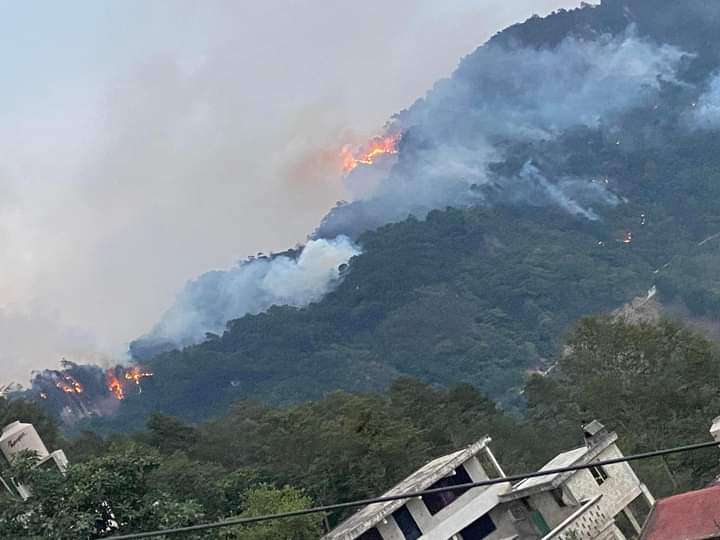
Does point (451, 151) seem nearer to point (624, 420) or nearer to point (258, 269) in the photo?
point (258, 269)

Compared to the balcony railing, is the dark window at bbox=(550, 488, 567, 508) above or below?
above

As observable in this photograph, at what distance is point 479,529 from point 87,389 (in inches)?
4635

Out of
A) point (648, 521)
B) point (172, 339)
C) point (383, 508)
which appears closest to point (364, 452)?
point (383, 508)

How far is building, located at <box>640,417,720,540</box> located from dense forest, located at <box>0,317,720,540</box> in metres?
9.45

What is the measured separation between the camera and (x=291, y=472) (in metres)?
35.5

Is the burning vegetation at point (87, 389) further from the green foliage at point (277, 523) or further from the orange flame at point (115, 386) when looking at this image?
the green foliage at point (277, 523)

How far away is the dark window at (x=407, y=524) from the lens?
Result: 26859 mm

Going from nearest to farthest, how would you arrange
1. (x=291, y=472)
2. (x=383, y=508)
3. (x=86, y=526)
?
(x=86, y=526)
(x=383, y=508)
(x=291, y=472)

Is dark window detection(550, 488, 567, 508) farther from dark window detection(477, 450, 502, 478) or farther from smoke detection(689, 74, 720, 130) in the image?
smoke detection(689, 74, 720, 130)

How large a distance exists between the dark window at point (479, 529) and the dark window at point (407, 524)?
1.36 meters

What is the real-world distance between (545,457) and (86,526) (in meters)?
23.7

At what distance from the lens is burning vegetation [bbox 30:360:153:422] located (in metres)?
129

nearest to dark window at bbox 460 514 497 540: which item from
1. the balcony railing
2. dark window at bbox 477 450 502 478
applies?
dark window at bbox 477 450 502 478

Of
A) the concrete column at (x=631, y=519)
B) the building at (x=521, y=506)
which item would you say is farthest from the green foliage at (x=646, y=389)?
the building at (x=521, y=506)
